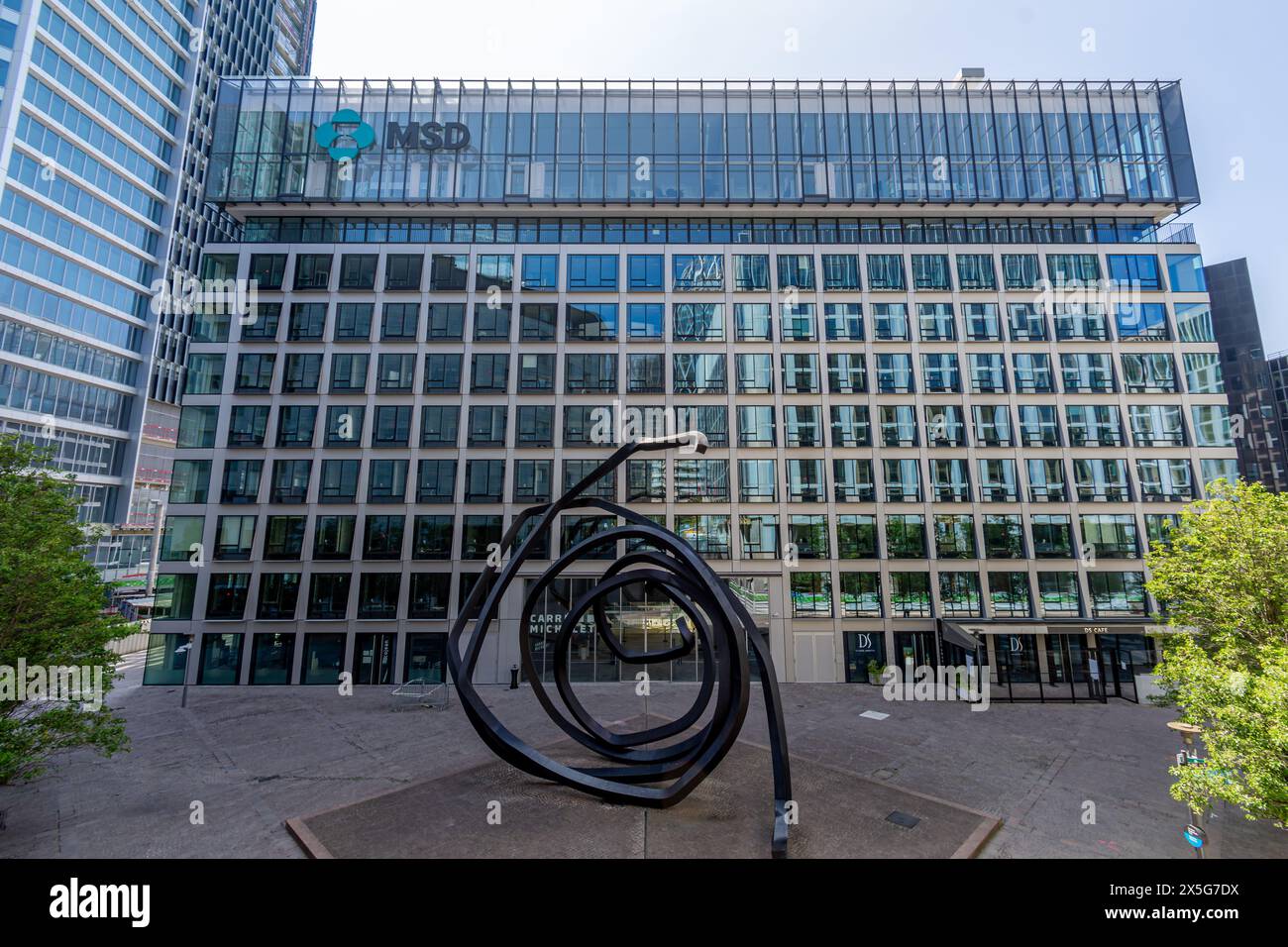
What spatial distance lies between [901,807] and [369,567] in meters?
28.3

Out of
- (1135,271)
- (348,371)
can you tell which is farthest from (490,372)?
(1135,271)

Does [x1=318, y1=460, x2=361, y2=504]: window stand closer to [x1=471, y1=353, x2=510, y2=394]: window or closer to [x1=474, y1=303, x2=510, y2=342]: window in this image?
[x1=471, y1=353, x2=510, y2=394]: window

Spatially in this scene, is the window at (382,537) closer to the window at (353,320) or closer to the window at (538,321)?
the window at (353,320)

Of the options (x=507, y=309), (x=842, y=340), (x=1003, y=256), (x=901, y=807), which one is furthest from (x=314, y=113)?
(x=901, y=807)

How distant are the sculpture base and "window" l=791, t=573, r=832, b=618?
1645 centimetres

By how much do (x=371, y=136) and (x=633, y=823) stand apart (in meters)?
41.7

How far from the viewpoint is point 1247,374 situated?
6606cm

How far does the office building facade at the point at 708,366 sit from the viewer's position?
104 ft

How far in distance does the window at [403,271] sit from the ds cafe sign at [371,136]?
7.50 metres

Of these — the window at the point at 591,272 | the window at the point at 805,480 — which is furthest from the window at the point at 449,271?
the window at the point at 805,480

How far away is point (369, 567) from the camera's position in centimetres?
3172

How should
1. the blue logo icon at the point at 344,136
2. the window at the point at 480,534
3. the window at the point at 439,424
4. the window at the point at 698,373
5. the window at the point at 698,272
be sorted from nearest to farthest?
the window at the point at 480,534 → the window at the point at 439,424 → the window at the point at 698,373 → the window at the point at 698,272 → the blue logo icon at the point at 344,136

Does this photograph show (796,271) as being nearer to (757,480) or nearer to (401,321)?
(757,480)

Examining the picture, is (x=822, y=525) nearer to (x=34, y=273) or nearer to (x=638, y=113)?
(x=638, y=113)
